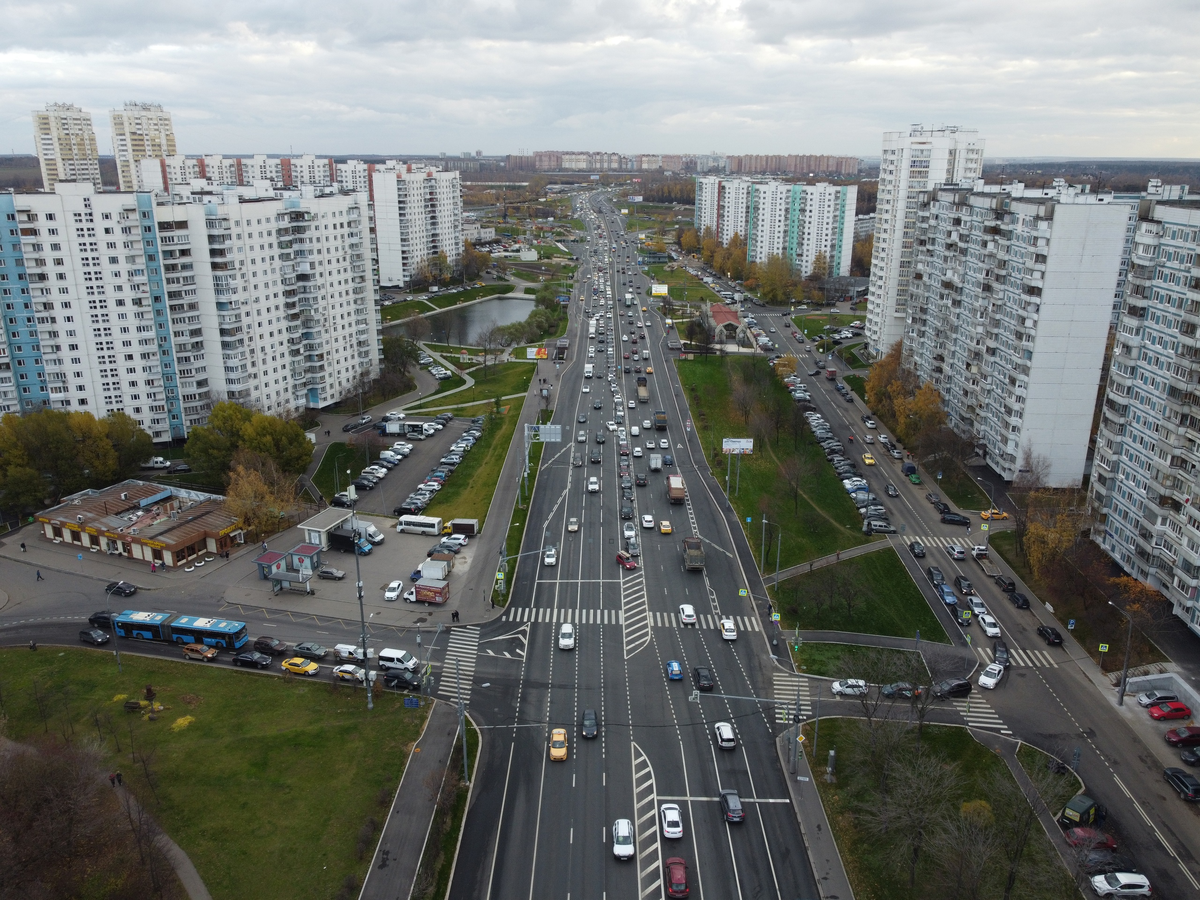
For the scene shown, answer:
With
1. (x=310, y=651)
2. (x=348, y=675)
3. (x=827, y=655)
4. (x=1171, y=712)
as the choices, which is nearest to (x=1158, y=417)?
(x=1171, y=712)

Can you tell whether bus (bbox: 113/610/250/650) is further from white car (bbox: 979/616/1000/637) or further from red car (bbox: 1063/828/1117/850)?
white car (bbox: 979/616/1000/637)

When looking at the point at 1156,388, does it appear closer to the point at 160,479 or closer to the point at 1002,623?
the point at 1002,623

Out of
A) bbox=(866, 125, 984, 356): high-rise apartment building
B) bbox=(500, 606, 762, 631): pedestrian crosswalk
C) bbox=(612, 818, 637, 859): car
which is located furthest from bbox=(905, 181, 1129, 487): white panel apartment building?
bbox=(612, 818, 637, 859): car

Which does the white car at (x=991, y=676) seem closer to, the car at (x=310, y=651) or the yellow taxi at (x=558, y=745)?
the yellow taxi at (x=558, y=745)

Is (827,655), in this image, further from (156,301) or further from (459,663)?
(156,301)

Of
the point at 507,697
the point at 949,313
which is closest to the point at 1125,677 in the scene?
the point at 507,697

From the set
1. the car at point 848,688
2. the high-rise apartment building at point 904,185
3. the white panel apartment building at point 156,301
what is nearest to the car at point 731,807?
the car at point 848,688
